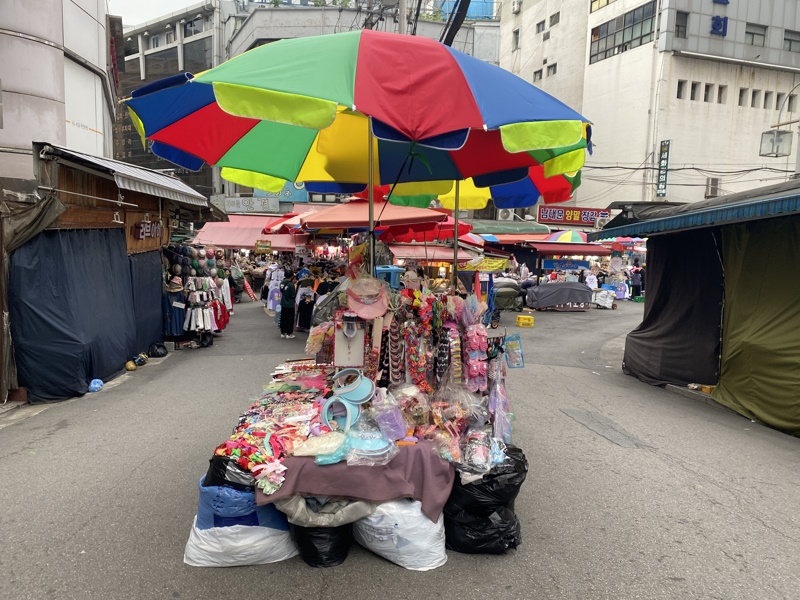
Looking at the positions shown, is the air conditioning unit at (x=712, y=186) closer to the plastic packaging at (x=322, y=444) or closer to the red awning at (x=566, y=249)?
the red awning at (x=566, y=249)

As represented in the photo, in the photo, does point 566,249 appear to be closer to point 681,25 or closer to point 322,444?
point 681,25

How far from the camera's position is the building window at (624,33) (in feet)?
94.7

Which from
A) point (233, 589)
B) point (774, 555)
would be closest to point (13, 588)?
point (233, 589)

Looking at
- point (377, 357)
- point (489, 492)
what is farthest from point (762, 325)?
point (377, 357)

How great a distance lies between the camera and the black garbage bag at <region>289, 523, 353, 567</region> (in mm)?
3355

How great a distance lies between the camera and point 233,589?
316cm

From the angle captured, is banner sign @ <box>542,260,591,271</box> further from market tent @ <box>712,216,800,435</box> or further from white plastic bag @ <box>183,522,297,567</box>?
white plastic bag @ <box>183,522,297,567</box>

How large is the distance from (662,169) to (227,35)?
29701 millimetres

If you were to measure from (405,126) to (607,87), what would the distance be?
33217 millimetres

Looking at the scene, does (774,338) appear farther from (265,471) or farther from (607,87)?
(607,87)

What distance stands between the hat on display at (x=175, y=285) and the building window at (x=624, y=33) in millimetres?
29199

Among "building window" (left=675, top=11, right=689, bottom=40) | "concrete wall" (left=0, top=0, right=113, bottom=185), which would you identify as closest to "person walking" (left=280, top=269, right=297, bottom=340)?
"concrete wall" (left=0, top=0, right=113, bottom=185)

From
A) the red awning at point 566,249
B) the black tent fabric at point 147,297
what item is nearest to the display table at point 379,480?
the black tent fabric at point 147,297

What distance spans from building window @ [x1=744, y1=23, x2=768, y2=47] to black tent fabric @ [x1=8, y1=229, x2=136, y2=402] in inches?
1421
